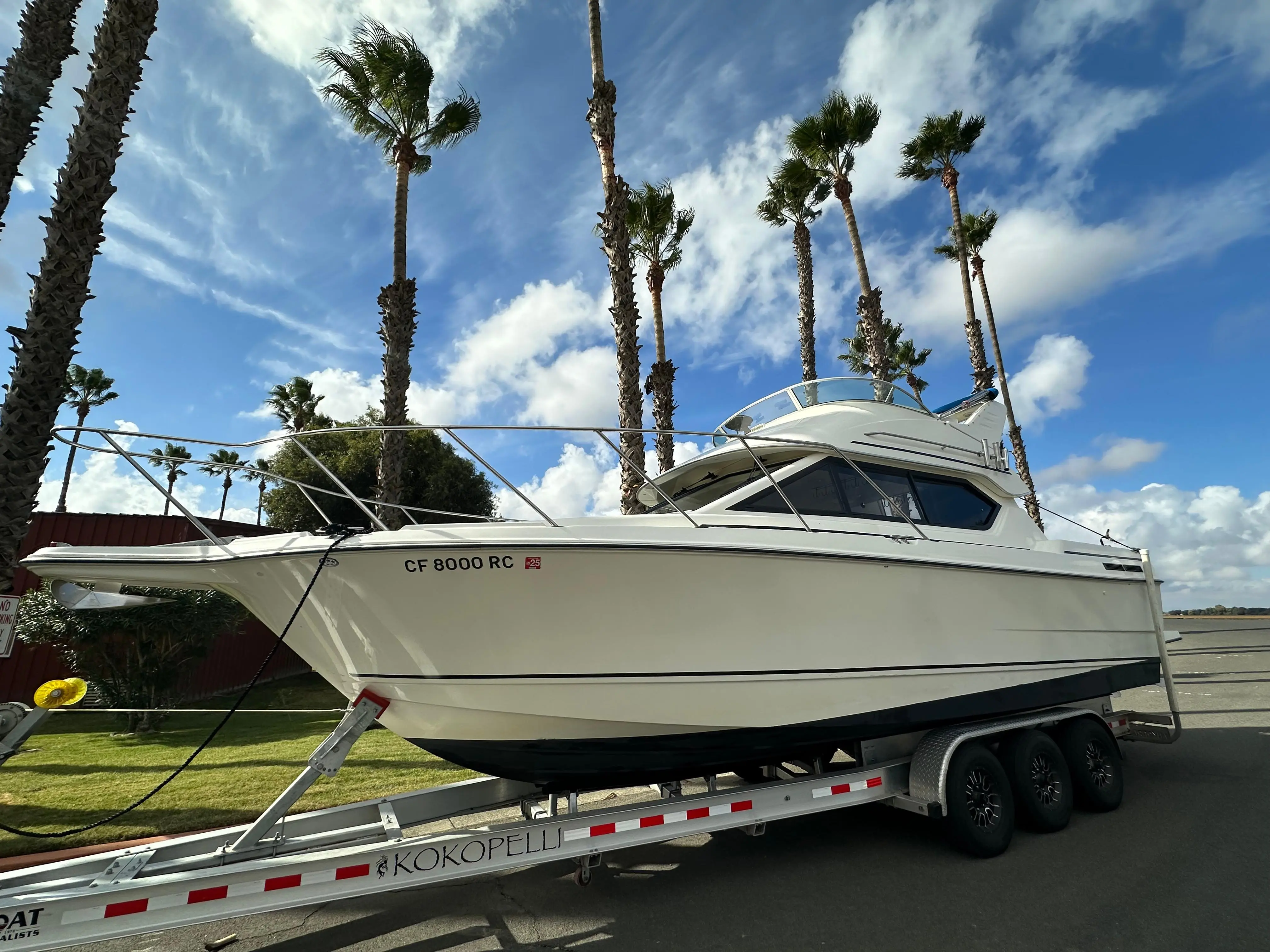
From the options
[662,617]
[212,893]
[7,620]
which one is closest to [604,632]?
[662,617]

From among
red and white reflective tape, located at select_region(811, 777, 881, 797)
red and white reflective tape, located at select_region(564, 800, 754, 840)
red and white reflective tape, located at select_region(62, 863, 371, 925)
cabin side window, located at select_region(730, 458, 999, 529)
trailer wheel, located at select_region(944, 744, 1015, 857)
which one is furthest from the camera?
cabin side window, located at select_region(730, 458, 999, 529)

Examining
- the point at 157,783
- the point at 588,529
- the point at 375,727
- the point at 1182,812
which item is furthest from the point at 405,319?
the point at 1182,812

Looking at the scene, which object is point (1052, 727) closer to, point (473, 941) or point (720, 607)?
point (720, 607)

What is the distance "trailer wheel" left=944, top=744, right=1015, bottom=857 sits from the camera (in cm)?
420

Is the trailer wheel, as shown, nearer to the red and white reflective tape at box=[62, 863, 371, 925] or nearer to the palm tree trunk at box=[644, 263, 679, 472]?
the red and white reflective tape at box=[62, 863, 371, 925]

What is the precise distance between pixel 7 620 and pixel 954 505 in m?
6.50

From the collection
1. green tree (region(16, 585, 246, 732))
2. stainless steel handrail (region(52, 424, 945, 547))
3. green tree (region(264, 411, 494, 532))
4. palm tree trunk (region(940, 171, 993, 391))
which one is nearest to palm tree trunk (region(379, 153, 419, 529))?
green tree (region(16, 585, 246, 732))

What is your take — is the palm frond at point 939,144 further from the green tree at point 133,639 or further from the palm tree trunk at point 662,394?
the green tree at point 133,639

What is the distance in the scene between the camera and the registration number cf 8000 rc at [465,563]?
323 centimetres

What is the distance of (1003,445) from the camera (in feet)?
20.0

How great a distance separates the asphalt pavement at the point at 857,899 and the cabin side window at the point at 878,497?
228 centimetres

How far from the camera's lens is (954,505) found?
5.37 metres

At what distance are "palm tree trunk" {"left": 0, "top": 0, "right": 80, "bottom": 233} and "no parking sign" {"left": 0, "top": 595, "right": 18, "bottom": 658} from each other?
13.0ft

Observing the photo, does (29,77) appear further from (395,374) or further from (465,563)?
(465,563)
